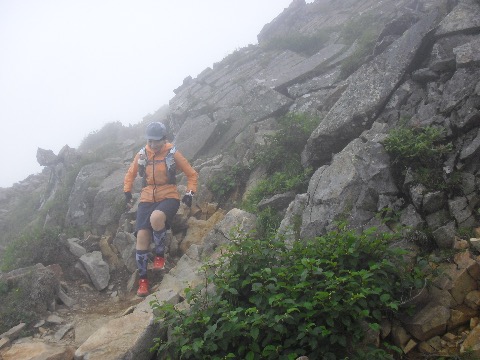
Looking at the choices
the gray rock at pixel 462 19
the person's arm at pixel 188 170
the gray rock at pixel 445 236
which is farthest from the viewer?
the person's arm at pixel 188 170

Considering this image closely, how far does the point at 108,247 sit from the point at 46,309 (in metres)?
2.57

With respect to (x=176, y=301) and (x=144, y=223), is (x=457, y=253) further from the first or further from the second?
(x=144, y=223)

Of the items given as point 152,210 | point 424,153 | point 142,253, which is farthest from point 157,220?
point 424,153

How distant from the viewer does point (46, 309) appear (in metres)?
6.98

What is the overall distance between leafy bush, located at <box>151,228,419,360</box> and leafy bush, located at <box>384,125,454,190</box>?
6.27 ft

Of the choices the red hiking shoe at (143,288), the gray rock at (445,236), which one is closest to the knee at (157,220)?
the red hiking shoe at (143,288)

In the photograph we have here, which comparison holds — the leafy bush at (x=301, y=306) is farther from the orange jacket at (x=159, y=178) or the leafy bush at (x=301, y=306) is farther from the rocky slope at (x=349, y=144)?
the orange jacket at (x=159, y=178)

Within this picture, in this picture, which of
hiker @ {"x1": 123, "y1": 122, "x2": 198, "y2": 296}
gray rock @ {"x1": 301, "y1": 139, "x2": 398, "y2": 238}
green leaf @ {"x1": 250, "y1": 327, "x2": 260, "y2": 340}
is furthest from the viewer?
hiker @ {"x1": 123, "y1": 122, "x2": 198, "y2": 296}

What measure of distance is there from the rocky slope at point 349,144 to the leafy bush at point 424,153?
0.09m

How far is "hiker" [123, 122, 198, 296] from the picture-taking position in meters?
7.93

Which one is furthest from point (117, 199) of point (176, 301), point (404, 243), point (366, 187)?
point (404, 243)

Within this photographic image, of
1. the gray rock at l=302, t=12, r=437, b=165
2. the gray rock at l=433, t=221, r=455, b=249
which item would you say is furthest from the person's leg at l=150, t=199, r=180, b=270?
the gray rock at l=433, t=221, r=455, b=249

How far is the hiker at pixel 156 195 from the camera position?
7.93 meters

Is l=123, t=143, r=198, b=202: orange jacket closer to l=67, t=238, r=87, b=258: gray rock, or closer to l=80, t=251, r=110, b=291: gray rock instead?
l=80, t=251, r=110, b=291: gray rock
